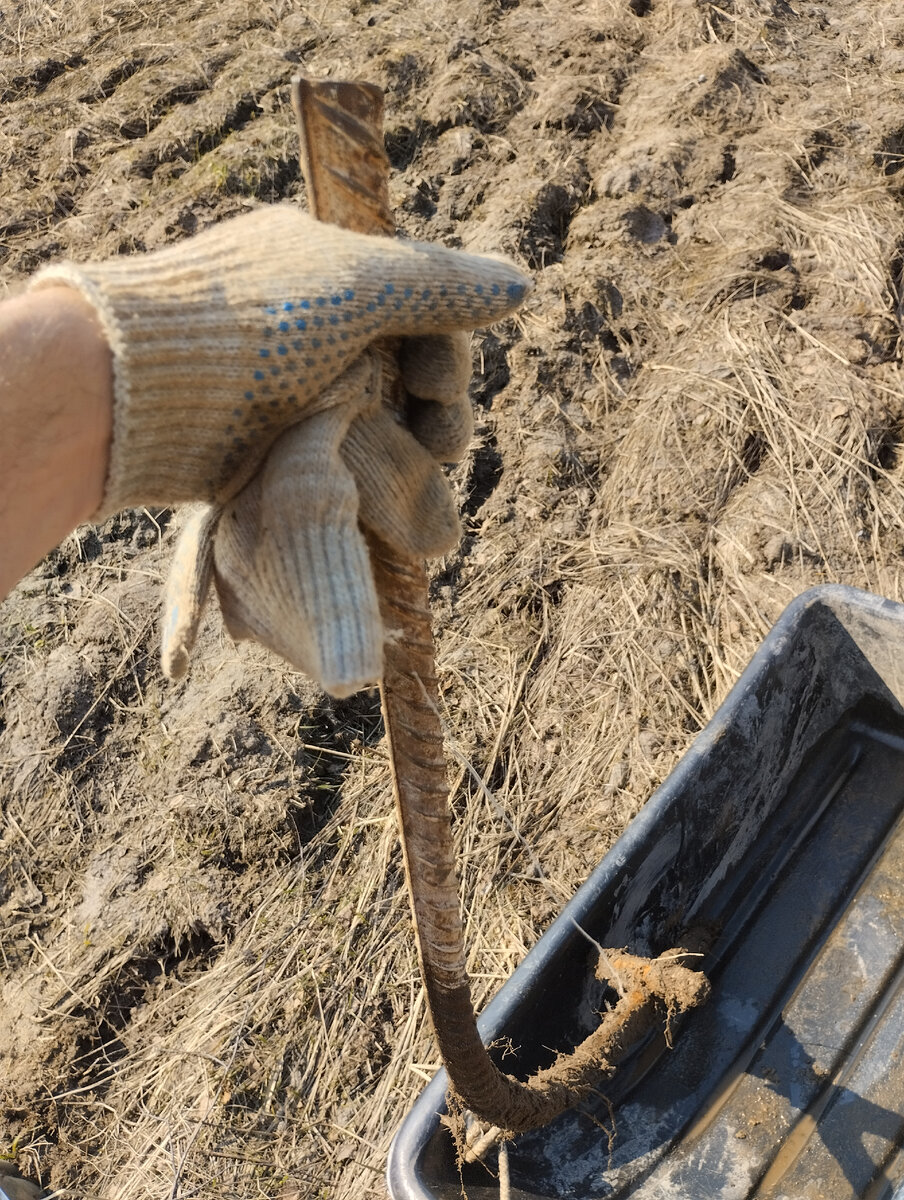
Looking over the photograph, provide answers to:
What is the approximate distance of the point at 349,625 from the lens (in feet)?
2.95

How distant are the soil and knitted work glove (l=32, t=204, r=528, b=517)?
148 centimetres

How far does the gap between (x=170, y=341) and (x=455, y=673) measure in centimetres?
186

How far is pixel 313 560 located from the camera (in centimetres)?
93

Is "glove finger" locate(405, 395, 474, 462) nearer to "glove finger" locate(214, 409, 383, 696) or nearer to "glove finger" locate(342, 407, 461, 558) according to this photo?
"glove finger" locate(342, 407, 461, 558)

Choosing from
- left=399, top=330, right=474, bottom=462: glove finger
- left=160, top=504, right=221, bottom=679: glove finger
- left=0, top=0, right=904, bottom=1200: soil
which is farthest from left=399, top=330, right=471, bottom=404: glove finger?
left=0, top=0, right=904, bottom=1200: soil

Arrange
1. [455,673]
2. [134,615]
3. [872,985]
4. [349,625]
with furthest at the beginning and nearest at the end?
[134,615], [455,673], [872,985], [349,625]

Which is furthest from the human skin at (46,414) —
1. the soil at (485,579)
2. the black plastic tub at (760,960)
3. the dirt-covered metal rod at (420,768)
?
Result: the soil at (485,579)

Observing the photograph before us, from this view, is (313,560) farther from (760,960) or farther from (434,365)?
(760,960)

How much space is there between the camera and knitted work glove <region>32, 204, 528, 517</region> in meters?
0.92

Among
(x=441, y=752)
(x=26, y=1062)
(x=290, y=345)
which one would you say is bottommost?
(x=26, y=1062)

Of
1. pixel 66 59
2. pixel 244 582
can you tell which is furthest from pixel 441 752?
pixel 66 59

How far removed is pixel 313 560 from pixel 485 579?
1905mm

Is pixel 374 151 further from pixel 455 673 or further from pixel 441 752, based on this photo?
pixel 455 673

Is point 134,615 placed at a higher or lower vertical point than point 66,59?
lower
